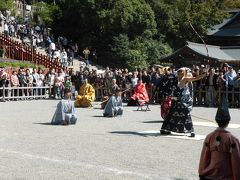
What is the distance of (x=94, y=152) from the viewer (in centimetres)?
979

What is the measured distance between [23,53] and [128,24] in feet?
38.4

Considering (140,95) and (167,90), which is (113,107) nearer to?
(140,95)

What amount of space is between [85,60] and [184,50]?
11.2 m

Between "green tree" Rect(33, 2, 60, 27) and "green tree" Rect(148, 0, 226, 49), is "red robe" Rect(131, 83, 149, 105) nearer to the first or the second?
"green tree" Rect(33, 2, 60, 27)

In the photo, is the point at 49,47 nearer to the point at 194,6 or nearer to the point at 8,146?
the point at 194,6

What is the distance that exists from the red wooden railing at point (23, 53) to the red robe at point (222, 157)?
1160 inches

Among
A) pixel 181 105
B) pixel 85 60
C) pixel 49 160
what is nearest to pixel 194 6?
pixel 85 60

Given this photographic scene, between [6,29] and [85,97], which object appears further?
[6,29]

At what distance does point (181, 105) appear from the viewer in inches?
475

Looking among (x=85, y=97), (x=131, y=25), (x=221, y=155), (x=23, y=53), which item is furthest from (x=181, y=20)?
(x=221, y=155)

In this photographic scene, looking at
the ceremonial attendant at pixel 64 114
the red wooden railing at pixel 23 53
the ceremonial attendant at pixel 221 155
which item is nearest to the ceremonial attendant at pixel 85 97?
the ceremonial attendant at pixel 64 114

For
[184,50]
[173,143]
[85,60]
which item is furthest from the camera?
[85,60]

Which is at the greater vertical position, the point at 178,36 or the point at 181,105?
the point at 178,36

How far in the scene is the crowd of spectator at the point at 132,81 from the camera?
72.4ft
